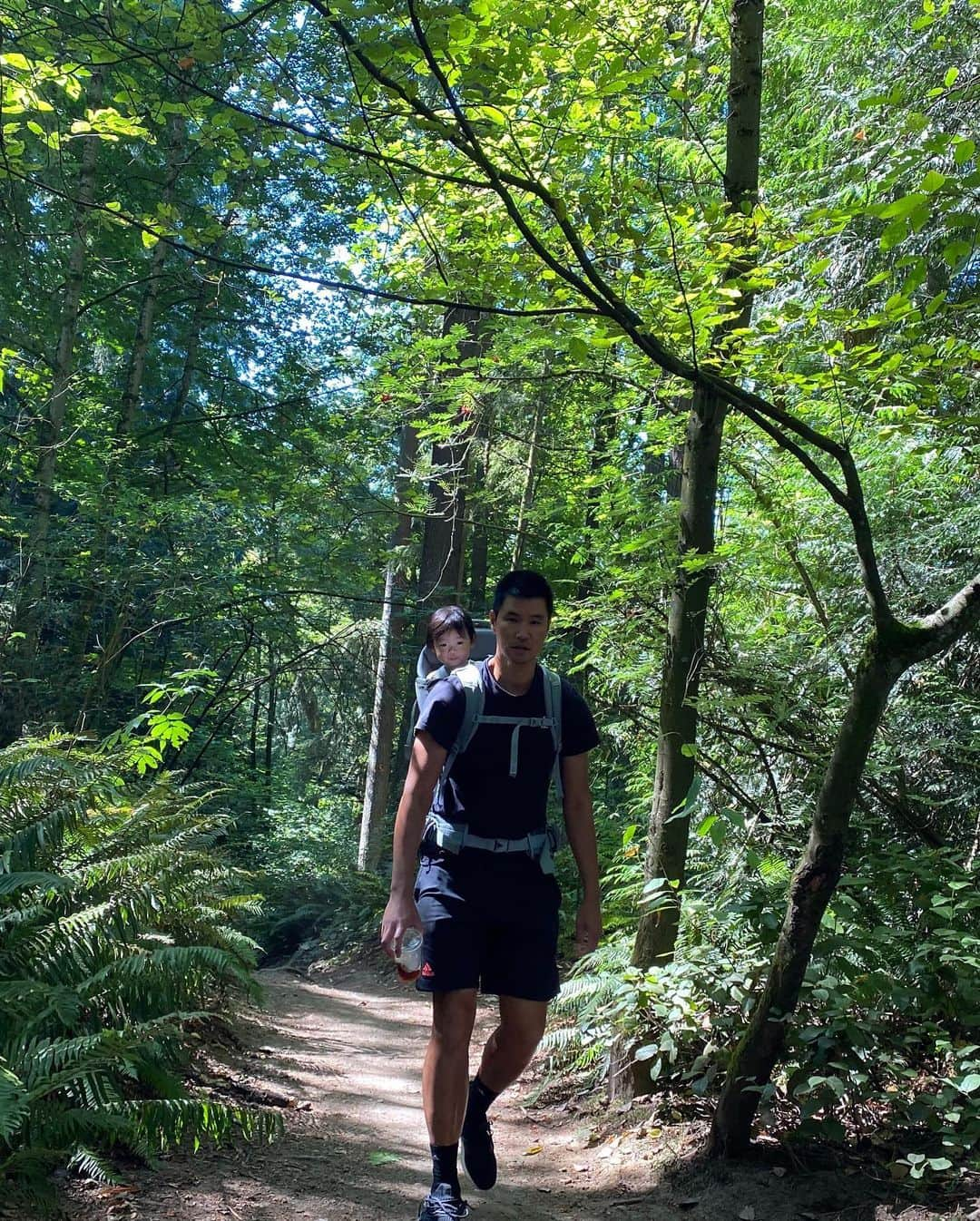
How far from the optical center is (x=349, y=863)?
14.8 meters

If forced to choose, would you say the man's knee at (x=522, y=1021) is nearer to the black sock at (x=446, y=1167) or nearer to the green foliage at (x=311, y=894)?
the black sock at (x=446, y=1167)

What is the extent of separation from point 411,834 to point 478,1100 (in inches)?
47.2

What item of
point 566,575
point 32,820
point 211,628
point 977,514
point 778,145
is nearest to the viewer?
point 32,820

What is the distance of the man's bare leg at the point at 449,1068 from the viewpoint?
3375mm

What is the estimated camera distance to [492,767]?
355 cm

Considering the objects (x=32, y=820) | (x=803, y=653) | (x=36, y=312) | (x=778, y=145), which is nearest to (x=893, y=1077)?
(x=803, y=653)

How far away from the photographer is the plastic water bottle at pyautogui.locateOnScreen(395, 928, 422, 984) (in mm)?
3520

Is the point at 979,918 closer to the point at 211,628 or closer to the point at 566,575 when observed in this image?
the point at 211,628

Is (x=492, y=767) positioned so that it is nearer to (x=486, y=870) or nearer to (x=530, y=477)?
(x=486, y=870)

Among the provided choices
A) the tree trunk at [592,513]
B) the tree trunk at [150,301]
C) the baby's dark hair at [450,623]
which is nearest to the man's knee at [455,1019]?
the baby's dark hair at [450,623]

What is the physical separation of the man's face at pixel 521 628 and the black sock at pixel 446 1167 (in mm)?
1727

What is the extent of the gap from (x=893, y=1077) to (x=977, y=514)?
2.83 meters

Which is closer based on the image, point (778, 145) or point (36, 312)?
point (778, 145)

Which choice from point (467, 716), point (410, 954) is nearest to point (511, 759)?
point (467, 716)
